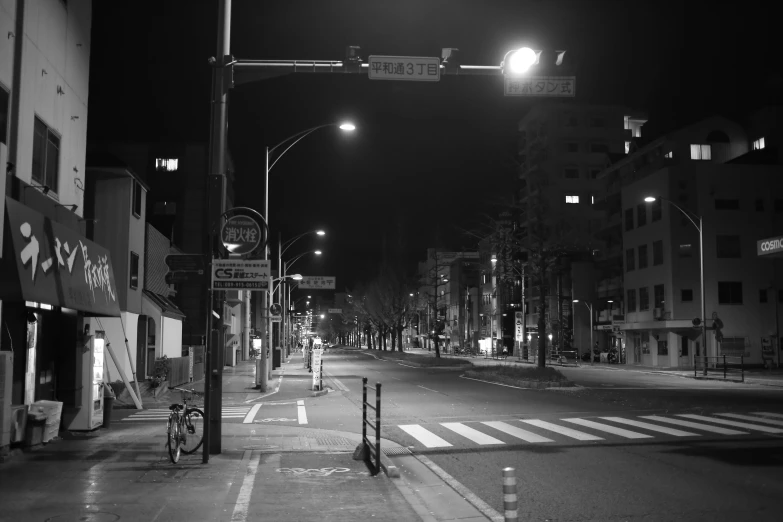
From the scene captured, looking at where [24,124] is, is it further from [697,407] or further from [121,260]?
[697,407]

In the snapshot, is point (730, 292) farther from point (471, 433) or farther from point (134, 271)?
point (471, 433)

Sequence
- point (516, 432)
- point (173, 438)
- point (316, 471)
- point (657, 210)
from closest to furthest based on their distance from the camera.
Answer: point (316, 471)
point (173, 438)
point (516, 432)
point (657, 210)

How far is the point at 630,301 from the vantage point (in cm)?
6303

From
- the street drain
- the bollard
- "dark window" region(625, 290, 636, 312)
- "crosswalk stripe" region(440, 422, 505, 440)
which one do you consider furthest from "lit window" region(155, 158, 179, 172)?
the bollard

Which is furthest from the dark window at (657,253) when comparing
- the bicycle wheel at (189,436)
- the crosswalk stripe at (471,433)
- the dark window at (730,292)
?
the bicycle wheel at (189,436)

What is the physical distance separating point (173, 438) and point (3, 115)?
645 cm

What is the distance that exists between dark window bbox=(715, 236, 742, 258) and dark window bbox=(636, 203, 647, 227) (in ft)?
23.0

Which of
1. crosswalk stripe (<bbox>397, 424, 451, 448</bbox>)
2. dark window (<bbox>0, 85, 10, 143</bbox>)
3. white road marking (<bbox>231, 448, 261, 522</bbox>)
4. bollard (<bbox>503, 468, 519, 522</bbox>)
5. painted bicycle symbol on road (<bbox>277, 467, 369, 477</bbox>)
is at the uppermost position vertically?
dark window (<bbox>0, 85, 10, 143</bbox>)

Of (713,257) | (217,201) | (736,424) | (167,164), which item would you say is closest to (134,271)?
(217,201)

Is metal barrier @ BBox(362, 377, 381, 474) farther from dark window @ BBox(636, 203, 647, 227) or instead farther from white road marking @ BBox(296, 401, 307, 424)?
dark window @ BBox(636, 203, 647, 227)

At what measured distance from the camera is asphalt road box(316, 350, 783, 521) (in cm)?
930

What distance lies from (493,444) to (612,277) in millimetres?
61893

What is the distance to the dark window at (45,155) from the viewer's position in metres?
14.6

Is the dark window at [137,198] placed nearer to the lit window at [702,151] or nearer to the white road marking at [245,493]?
the white road marking at [245,493]
